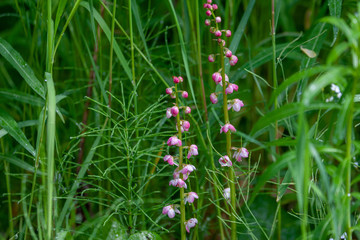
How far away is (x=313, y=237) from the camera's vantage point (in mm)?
981

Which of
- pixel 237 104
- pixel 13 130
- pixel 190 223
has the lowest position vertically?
pixel 190 223

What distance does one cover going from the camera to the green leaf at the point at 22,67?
1.35m

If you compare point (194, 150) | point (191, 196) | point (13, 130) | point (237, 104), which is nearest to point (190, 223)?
point (191, 196)

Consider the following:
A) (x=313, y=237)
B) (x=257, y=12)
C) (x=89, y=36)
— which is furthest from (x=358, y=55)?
(x=257, y=12)

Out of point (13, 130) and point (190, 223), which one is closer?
point (190, 223)

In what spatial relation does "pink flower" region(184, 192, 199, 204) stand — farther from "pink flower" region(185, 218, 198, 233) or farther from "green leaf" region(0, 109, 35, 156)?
"green leaf" region(0, 109, 35, 156)

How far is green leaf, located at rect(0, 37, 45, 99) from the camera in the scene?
1.35 m

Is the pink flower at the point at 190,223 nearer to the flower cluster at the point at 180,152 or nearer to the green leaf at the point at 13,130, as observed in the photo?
the flower cluster at the point at 180,152

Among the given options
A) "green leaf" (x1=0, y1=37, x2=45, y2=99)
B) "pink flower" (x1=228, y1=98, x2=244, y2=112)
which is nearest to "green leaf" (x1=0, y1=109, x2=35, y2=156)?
"green leaf" (x1=0, y1=37, x2=45, y2=99)

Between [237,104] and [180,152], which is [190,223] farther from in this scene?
[237,104]

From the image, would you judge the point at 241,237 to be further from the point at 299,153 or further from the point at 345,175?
the point at 299,153

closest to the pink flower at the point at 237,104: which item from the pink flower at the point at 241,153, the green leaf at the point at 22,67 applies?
the pink flower at the point at 241,153

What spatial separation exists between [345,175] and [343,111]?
191mm

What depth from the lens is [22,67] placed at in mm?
1375
